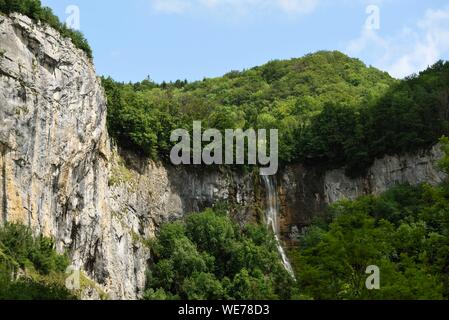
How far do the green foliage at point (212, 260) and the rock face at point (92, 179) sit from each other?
5.44 ft

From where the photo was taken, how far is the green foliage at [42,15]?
4009cm

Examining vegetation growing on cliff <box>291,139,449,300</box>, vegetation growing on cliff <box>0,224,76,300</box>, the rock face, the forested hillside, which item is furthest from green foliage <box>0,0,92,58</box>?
vegetation growing on cliff <box>291,139,449,300</box>

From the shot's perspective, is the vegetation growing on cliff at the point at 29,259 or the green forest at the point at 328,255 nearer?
the green forest at the point at 328,255

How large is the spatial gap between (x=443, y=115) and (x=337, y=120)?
26.7ft

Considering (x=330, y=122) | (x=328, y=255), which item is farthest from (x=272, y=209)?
Answer: (x=328, y=255)

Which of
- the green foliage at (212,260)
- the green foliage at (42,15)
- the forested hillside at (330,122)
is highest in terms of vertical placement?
the green foliage at (42,15)

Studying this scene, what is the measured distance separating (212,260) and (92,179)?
31.2 feet

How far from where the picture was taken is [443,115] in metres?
56.1

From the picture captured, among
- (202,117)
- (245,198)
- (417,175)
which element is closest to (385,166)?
(417,175)

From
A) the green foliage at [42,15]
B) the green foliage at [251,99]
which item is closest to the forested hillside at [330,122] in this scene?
the green foliage at [251,99]

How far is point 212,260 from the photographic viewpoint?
158 feet

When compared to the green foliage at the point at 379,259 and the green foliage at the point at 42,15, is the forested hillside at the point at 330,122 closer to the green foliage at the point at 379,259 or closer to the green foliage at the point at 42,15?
the green foliage at the point at 42,15
